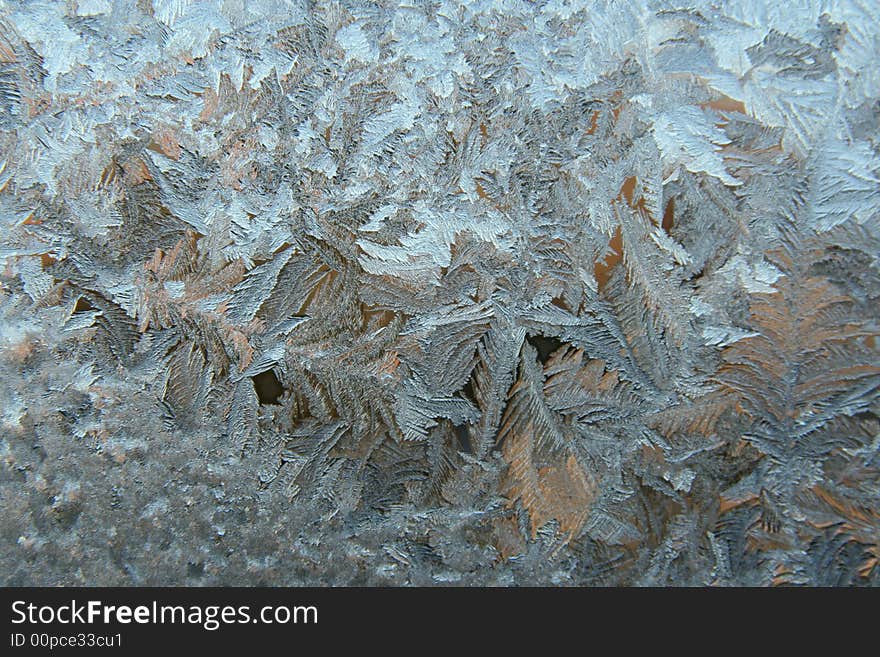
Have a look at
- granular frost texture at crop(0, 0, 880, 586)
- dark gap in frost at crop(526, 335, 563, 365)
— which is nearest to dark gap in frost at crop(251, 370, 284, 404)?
granular frost texture at crop(0, 0, 880, 586)

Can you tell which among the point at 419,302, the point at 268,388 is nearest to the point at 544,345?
the point at 419,302

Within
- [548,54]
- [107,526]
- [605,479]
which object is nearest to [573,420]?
[605,479]

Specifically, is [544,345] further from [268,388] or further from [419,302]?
[268,388]

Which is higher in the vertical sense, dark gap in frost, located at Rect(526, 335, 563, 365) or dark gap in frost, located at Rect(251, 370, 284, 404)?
dark gap in frost, located at Rect(526, 335, 563, 365)

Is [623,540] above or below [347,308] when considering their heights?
below

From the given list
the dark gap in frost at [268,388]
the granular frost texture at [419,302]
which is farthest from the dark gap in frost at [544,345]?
the dark gap in frost at [268,388]

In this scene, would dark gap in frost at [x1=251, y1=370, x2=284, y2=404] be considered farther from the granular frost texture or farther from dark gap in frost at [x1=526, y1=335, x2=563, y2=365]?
dark gap in frost at [x1=526, y1=335, x2=563, y2=365]

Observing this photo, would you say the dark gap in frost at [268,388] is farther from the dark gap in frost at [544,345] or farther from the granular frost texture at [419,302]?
the dark gap in frost at [544,345]

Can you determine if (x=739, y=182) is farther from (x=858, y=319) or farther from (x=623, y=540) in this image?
(x=623, y=540)
